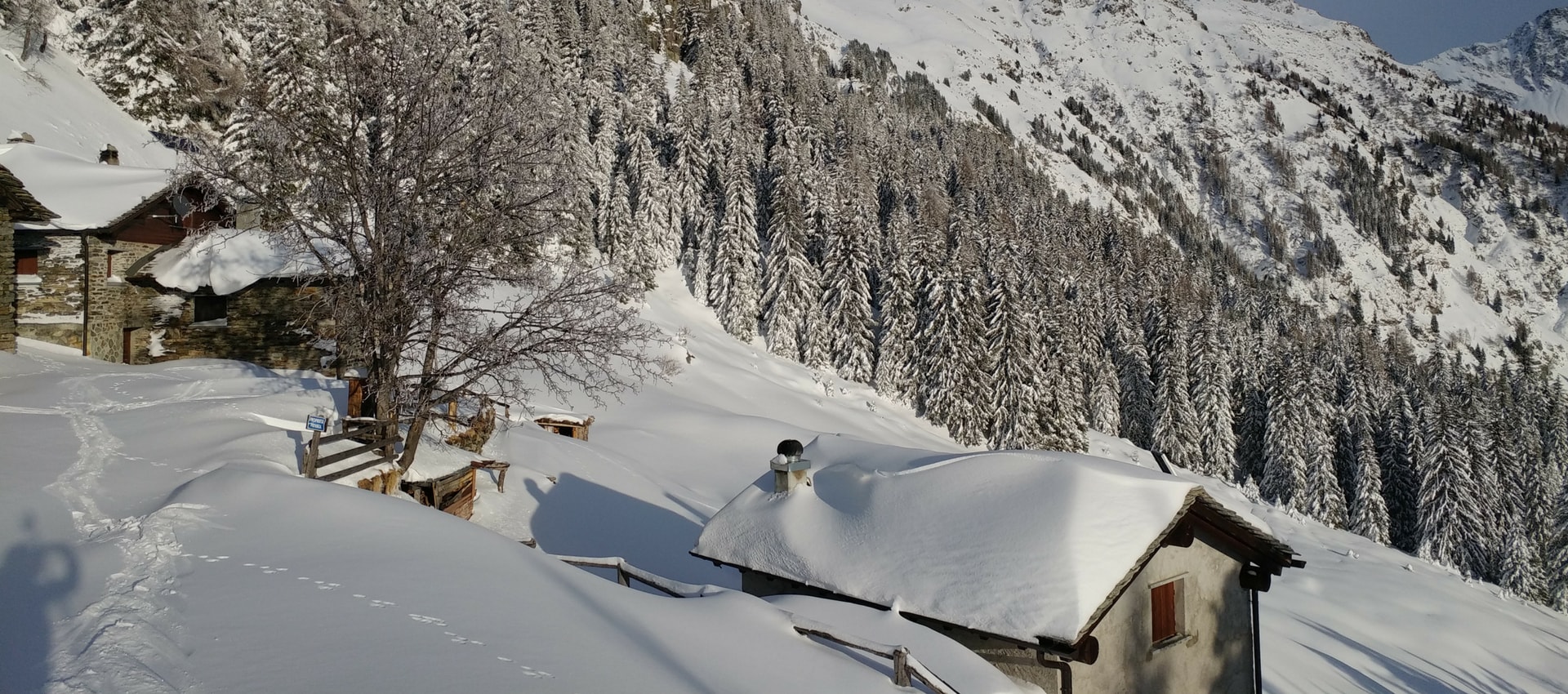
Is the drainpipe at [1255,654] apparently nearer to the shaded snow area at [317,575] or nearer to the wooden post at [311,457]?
the shaded snow area at [317,575]

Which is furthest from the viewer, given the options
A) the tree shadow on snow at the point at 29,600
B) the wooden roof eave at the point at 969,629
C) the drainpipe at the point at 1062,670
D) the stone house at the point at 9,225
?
the stone house at the point at 9,225

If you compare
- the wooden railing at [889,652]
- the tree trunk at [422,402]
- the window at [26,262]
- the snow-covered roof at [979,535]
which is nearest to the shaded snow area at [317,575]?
the wooden railing at [889,652]

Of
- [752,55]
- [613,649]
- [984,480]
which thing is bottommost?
→ [613,649]

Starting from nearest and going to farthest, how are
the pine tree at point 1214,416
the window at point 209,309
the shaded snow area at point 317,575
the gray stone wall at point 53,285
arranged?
the shaded snow area at point 317,575
the gray stone wall at point 53,285
the window at point 209,309
the pine tree at point 1214,416

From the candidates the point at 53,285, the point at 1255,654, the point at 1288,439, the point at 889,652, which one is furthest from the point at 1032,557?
the point at 1288,439

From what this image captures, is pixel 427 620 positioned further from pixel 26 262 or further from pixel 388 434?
pixel 26 262

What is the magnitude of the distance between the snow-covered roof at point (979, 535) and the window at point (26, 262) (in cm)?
2383

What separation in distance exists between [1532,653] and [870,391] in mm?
33697

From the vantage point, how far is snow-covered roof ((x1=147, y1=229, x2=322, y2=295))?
76.4 feet

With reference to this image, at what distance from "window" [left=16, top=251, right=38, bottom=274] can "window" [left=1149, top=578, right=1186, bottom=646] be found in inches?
1194

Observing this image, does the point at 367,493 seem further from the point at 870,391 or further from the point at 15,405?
the point at 870,391

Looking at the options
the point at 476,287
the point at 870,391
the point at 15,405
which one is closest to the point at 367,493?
the point at 476,287

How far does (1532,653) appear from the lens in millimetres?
29438

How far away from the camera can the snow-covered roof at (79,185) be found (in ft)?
74.8
